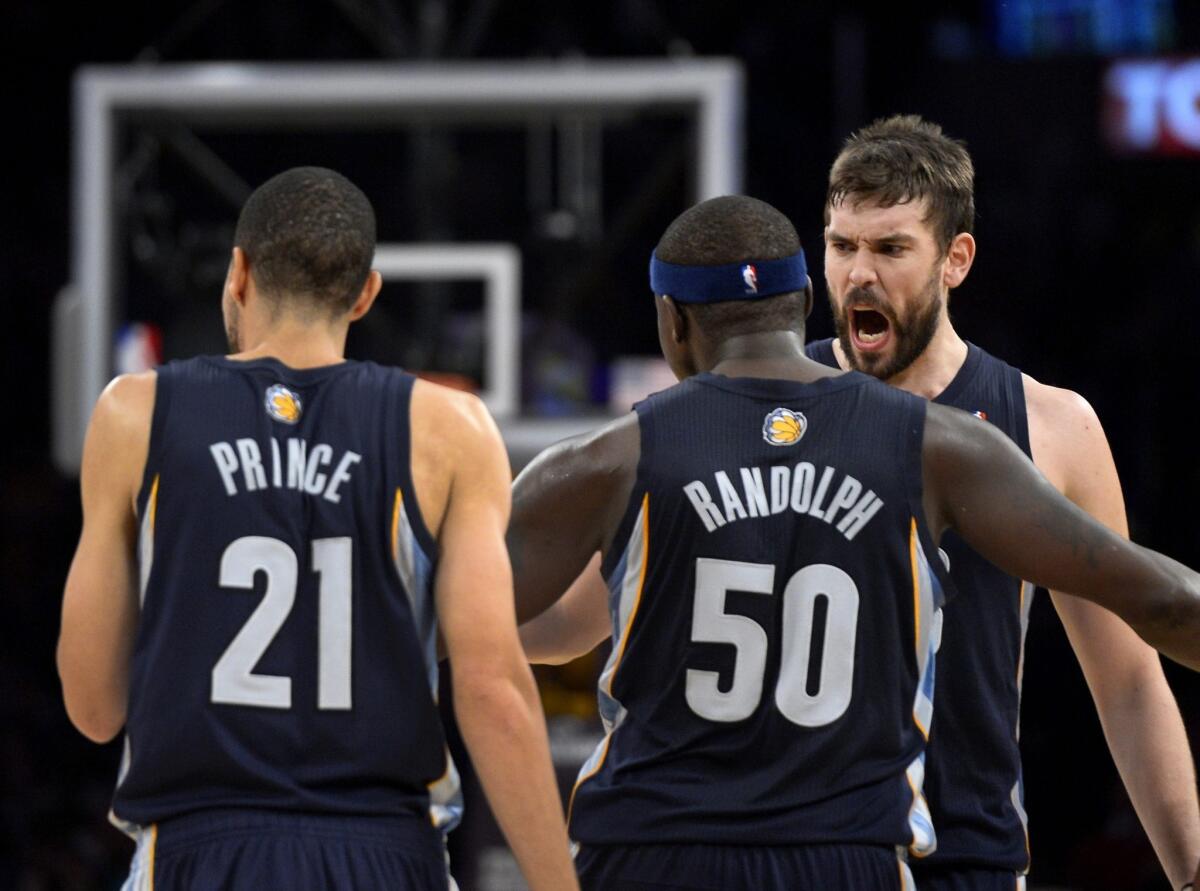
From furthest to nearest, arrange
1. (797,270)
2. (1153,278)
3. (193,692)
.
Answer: (1153,278)
(797,270)
(193,692)

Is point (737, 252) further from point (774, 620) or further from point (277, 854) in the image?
point (277, 854)

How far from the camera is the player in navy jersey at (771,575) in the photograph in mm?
3098

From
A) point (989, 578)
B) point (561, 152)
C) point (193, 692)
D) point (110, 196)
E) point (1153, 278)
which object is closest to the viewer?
point (193, 692)

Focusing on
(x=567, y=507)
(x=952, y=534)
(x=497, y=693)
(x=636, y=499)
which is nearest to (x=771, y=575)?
(x=636, y=499)

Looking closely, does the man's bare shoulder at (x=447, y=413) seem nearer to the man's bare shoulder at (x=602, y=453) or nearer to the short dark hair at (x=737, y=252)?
the man's bare shoulder at (x=602, y=453)

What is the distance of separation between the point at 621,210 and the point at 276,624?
295 inches

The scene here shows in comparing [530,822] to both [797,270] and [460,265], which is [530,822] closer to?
[797,270]

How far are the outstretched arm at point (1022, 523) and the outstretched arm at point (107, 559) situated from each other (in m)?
1.30

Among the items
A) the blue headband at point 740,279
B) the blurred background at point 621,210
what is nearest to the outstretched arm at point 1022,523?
the blue headband at point 740,279

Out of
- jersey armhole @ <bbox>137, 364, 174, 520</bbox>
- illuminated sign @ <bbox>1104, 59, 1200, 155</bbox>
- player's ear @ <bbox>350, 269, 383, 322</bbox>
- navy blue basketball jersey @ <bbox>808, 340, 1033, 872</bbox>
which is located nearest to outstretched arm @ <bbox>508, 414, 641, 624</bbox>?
player's ear @ <bbox>350, 269, 383, 322</bbox>

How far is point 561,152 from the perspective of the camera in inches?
418

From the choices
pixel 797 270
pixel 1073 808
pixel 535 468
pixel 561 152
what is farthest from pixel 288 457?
pixel 1073 808

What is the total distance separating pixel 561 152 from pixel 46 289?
3639mm

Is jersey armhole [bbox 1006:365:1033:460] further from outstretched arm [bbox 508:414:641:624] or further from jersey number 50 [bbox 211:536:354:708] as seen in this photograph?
jersey number 50 [bbox 211:536:354:708]
